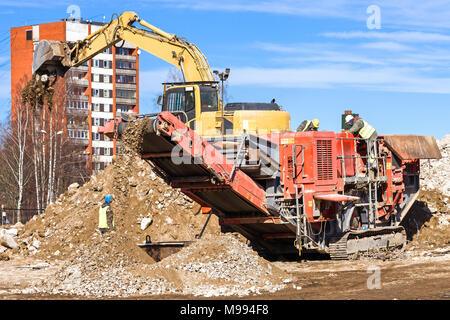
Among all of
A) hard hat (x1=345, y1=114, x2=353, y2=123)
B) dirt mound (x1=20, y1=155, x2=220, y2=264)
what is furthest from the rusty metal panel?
dirt mound (x1=20, y1=155, x2=220, y2=264)

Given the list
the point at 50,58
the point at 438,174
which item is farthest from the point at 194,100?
the point at 438,174

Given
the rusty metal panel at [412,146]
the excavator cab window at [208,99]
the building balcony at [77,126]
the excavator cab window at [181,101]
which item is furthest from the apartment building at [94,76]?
the excavator cab window at [208,99]

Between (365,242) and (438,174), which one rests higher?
(438,174)

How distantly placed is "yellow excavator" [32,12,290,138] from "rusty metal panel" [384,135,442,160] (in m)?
3.41

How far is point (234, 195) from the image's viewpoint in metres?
14.5

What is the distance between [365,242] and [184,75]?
6081mm

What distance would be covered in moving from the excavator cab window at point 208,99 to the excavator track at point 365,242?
157 inches

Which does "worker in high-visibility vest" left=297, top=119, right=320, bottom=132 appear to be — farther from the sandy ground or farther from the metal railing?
the sandy ground

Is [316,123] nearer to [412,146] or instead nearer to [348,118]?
[348,118]

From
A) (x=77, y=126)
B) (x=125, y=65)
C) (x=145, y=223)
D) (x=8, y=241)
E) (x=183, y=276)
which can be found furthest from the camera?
(x=125, y=65)

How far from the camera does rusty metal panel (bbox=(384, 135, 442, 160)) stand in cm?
1825

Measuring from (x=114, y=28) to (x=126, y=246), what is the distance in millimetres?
7103

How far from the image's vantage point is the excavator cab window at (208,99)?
642 inches

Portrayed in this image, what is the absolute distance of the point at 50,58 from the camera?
17.8 m
